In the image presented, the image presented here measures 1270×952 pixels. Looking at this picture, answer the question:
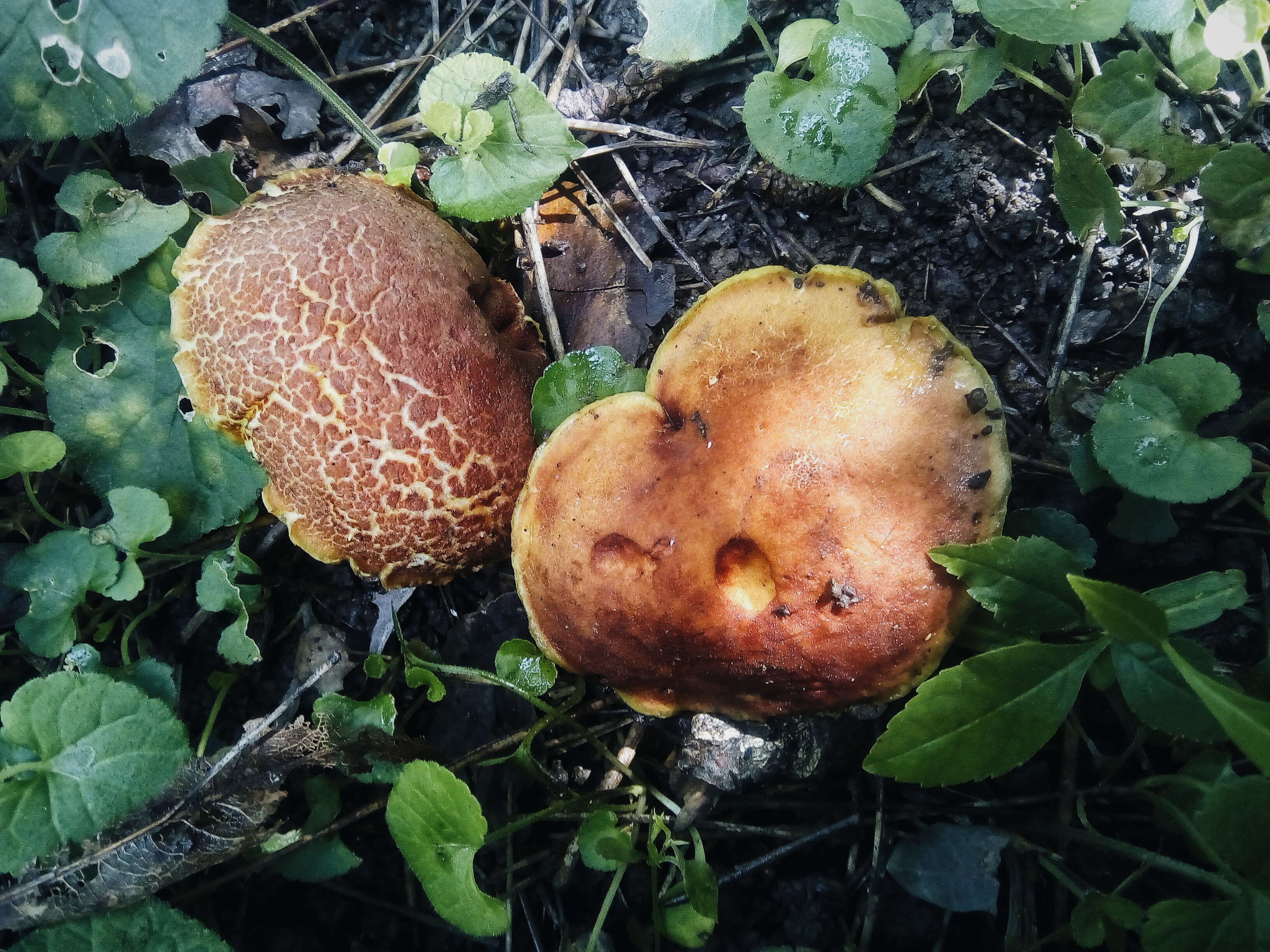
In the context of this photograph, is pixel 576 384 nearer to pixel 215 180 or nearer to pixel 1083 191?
pixel 215 180

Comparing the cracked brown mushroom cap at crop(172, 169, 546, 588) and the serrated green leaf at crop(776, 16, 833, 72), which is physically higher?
the serrated green leaf at crop(776, 16, 833, 72)

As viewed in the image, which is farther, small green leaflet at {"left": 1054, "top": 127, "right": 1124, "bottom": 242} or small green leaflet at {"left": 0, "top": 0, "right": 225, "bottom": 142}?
small green leaflet at {"left": 0, "top": 0, "right": 225, "bottom": 142}

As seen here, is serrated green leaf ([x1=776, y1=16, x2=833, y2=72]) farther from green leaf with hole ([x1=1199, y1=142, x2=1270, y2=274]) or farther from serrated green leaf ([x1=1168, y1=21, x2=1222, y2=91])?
green leaf with hole ([x1=1199, y1=142, x2=1270, y2=274])

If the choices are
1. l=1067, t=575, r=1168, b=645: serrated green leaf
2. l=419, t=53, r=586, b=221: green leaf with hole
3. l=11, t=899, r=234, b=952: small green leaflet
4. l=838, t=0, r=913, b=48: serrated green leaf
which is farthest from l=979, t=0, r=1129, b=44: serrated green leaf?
Answer: l=11, t=899, r=234, b=952: small green leaflet

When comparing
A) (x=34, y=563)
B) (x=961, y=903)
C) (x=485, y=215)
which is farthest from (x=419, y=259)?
(x=961, y=903)

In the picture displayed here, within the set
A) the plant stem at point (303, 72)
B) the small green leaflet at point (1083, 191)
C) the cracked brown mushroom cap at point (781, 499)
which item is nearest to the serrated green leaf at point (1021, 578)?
the cracked brown mushroom cap at point (781, 499)

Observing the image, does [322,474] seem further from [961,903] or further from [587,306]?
[961,903]

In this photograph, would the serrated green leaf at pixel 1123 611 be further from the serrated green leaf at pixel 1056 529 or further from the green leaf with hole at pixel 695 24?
the green leaf with hole at pixel 695 24
